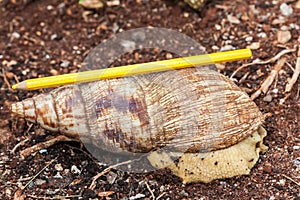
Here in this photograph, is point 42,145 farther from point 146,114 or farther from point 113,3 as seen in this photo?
point 113,3

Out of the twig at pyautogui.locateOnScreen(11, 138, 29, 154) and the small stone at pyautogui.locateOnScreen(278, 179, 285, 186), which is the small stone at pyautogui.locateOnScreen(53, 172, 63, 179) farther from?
the small stone at pyautogui.locateOnScreen(278, 179, 285, 186)

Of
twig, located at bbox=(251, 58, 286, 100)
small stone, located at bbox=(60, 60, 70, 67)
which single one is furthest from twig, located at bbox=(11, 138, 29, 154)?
twig, located at bbox=(251, 58, 286, 100)

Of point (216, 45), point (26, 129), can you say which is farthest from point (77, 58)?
point (216, 45)

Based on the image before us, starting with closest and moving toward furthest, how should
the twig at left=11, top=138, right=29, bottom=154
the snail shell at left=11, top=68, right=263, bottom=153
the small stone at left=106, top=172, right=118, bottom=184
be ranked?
the snail shell at left=11, top=68, right=263, bottom=153 < the small stone at left=106, top=172, right=118, bottom=184 < the twig at left=11, top=138, right=29, bottom=154

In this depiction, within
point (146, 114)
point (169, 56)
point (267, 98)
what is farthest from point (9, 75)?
point (267, 98)

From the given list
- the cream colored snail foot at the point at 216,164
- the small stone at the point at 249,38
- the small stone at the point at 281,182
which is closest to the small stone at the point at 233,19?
the small stone at the point at 249,38
